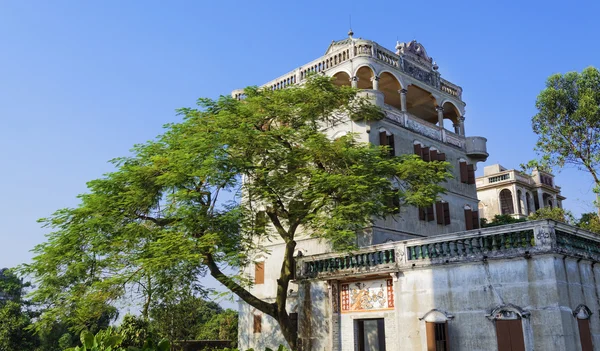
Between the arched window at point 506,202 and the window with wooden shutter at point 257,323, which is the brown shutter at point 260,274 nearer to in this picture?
the window with wooden shutter at point 257,323

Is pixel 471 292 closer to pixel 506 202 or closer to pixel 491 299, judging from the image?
pixel 491 299

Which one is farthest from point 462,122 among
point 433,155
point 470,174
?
point 433,155

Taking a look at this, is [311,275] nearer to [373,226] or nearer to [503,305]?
[373,226]

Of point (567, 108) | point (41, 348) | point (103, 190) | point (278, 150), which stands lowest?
point (41, 348)

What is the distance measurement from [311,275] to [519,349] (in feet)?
25.1

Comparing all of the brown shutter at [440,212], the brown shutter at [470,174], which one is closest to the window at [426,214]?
the brown shutter at [440,212]

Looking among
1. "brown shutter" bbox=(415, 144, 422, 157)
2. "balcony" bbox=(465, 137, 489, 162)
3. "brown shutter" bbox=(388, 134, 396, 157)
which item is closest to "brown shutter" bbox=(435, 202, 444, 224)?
"brown shutter" bbox=(415, 144, 422, 157)

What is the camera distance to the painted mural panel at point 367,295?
54.6 ft

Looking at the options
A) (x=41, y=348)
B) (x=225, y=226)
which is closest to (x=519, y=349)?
(x=225, y=226)

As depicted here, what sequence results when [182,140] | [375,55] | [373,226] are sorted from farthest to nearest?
[375,55] → [373,226] → [182,140]

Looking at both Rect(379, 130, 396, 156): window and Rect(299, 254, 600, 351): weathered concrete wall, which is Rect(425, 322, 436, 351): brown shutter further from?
Rect(379, 130, 396, 156): window

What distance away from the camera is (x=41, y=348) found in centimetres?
3553

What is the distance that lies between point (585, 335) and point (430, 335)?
159 inches

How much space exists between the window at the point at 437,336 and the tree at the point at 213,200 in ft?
11.5
